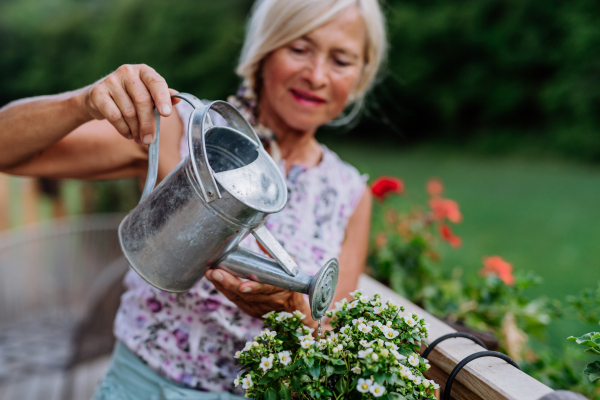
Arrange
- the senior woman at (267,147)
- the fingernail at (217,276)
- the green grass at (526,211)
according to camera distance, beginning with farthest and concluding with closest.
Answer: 1. the green grass at (526,211)
2. the senior woman at (267,147)
3. the fingernail at (217,276)

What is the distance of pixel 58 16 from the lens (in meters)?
21.6

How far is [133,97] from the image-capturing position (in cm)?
95

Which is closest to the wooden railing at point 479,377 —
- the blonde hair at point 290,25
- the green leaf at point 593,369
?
the green leaf at point 593,369

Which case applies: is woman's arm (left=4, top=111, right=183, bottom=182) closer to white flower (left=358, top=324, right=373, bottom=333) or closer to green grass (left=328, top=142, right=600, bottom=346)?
white flower (left=358, top=324, right=373, bottom=333)

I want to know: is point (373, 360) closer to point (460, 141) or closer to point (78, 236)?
point (78, 236)

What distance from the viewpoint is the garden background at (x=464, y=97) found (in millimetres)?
4938

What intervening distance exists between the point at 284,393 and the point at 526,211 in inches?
261

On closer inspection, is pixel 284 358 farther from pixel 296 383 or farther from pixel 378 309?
pixel 378 309

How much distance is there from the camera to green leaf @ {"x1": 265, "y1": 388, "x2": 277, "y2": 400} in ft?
2.72

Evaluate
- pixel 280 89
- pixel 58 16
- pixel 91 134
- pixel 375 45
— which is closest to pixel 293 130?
pixel 280 89

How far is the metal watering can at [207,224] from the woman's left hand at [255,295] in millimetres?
20

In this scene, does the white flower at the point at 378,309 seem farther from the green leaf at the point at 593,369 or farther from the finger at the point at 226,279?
the green leaf at the point at 593,369

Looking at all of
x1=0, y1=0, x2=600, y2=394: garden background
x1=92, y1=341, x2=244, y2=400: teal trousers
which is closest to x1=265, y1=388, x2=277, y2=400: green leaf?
x1=92, y1=341, x2=244, y2=400: teal trousers

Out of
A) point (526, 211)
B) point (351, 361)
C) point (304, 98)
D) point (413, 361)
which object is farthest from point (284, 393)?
point (526, 211)
